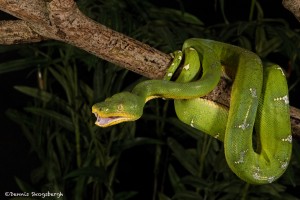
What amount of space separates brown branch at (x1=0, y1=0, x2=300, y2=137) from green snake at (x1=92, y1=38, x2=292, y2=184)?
75 millimetres

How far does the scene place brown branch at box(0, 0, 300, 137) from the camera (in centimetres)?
144

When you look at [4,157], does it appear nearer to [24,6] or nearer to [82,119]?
[82,119]

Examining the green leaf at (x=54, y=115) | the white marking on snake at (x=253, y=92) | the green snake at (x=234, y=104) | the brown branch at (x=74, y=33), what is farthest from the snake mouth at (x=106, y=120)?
the green leaf at (x=54, y=115)

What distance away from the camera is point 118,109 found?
1.46 metres

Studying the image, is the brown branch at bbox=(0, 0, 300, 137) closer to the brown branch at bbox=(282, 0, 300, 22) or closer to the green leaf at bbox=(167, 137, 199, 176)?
the brown branch at bbox=(282, 0, 300, 22)

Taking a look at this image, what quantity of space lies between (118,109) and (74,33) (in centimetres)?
25

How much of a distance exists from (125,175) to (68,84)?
3.05 ft

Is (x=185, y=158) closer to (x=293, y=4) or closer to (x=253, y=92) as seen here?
(x=253, y=92)

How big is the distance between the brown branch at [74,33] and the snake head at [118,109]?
5.6 inches

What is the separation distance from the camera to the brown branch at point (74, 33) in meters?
1.44

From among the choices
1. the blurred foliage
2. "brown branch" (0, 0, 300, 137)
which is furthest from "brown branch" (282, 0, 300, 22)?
Result: the blurred foliage

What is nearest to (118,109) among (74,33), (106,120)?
(106,120)

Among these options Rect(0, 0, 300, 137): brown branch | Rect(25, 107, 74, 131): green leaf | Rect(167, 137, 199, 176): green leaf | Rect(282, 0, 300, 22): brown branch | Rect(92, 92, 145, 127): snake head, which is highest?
Rect(282, 0, 300, 22): brown branch

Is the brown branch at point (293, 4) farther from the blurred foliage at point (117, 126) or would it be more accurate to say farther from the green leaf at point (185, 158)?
the green leaf at point (185, 158)
